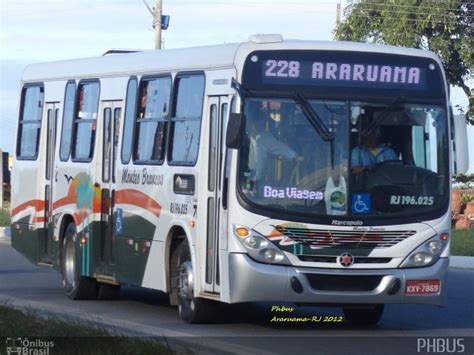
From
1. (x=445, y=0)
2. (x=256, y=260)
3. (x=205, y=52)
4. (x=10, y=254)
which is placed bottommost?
(x=10, y=254)

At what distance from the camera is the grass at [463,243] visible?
27747mm

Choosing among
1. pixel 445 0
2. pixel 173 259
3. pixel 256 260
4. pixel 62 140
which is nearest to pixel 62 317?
pixel 173 259

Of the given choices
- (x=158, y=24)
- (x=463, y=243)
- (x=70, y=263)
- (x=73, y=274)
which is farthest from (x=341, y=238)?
(x=158, y=24)

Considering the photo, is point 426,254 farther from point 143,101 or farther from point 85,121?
point 85,121

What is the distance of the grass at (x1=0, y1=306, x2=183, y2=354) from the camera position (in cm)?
1103

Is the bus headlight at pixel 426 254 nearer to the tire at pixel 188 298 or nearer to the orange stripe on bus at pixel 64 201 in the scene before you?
the tire at pixel 188 298

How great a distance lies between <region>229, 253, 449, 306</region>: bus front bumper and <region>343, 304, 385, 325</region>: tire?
1271 millimetres

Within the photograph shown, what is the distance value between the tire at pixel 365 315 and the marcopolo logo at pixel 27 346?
478 cm

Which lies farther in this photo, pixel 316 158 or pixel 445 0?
pixel 445 0

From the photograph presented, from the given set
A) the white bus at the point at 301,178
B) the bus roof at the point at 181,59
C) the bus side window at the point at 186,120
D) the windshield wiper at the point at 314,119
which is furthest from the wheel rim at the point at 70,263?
the windshield wiper at the point at 314,119

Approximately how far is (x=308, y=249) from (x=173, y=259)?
2209mm

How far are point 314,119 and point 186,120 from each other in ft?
6.17

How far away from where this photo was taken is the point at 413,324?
15492mm

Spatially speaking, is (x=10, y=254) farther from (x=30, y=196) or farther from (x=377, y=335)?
(x=377, y=335)
